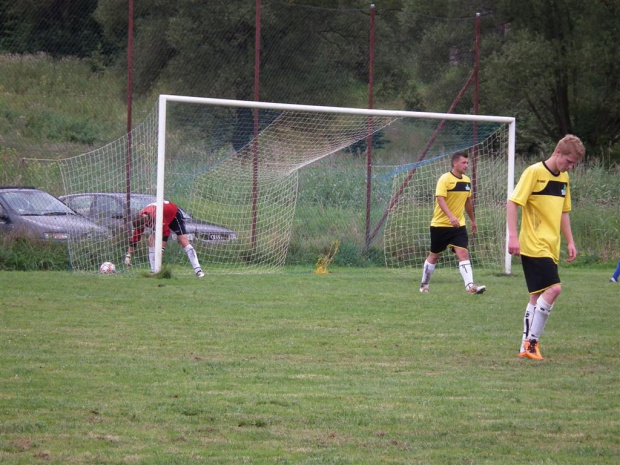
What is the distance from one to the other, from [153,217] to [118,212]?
105 cm

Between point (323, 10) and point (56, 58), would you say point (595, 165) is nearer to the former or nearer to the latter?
point (323, 10)

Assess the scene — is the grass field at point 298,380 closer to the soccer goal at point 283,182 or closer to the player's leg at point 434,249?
→ the player's leg at point 434,249

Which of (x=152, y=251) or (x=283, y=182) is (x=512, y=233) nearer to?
(x=152, y=251)

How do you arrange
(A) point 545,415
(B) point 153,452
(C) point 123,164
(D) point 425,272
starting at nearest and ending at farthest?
(B) point 153,452
(A) point 545,415
(D) point 425,272
(C) point 123,164

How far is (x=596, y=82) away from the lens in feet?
82.5

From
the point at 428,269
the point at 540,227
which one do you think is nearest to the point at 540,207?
the point at 540,227

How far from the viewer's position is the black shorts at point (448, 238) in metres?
12.3

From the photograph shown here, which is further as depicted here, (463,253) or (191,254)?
(191,254)

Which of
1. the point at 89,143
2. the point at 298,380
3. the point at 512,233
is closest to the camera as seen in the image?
the point at 298,380

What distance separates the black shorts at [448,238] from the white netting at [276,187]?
11.2 ft

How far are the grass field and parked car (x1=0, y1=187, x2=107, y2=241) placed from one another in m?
3.35

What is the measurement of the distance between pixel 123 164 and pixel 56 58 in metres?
2.74

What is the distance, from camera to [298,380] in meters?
6.66

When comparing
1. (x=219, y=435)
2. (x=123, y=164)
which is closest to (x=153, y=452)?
(x=219, y=435)
